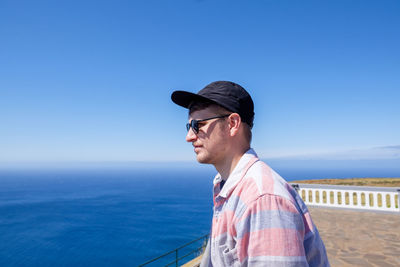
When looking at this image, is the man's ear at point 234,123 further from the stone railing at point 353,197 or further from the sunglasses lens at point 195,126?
the stone railing at point 353,197

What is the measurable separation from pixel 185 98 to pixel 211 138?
33 centimetres

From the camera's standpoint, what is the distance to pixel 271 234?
2.91 feet

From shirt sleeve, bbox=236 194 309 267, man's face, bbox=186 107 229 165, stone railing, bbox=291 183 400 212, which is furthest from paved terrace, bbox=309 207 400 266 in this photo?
shirt sleeve, bbox=236 194 309 267

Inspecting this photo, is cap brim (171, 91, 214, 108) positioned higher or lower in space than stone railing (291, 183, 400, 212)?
higher

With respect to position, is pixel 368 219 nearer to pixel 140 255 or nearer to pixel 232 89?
pixel 232 89

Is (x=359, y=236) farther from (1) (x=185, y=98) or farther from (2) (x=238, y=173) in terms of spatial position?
(1) (x=185, y=98)

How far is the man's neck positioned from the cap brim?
364 mm

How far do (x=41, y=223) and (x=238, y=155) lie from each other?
4241 inches

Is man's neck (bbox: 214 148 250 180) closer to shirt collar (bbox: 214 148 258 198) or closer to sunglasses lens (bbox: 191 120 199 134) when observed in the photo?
shirt collar (bbox: 214 148 258 198)

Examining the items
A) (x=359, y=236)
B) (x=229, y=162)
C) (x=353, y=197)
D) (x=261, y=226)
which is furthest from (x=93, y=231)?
(x=261, y=226)

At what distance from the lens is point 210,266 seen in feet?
4.30

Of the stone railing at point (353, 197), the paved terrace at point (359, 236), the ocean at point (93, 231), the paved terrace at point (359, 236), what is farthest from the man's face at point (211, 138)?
the ocean at point (93, 231)

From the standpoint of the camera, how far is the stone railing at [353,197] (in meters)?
10.1

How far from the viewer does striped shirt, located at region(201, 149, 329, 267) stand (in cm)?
88
